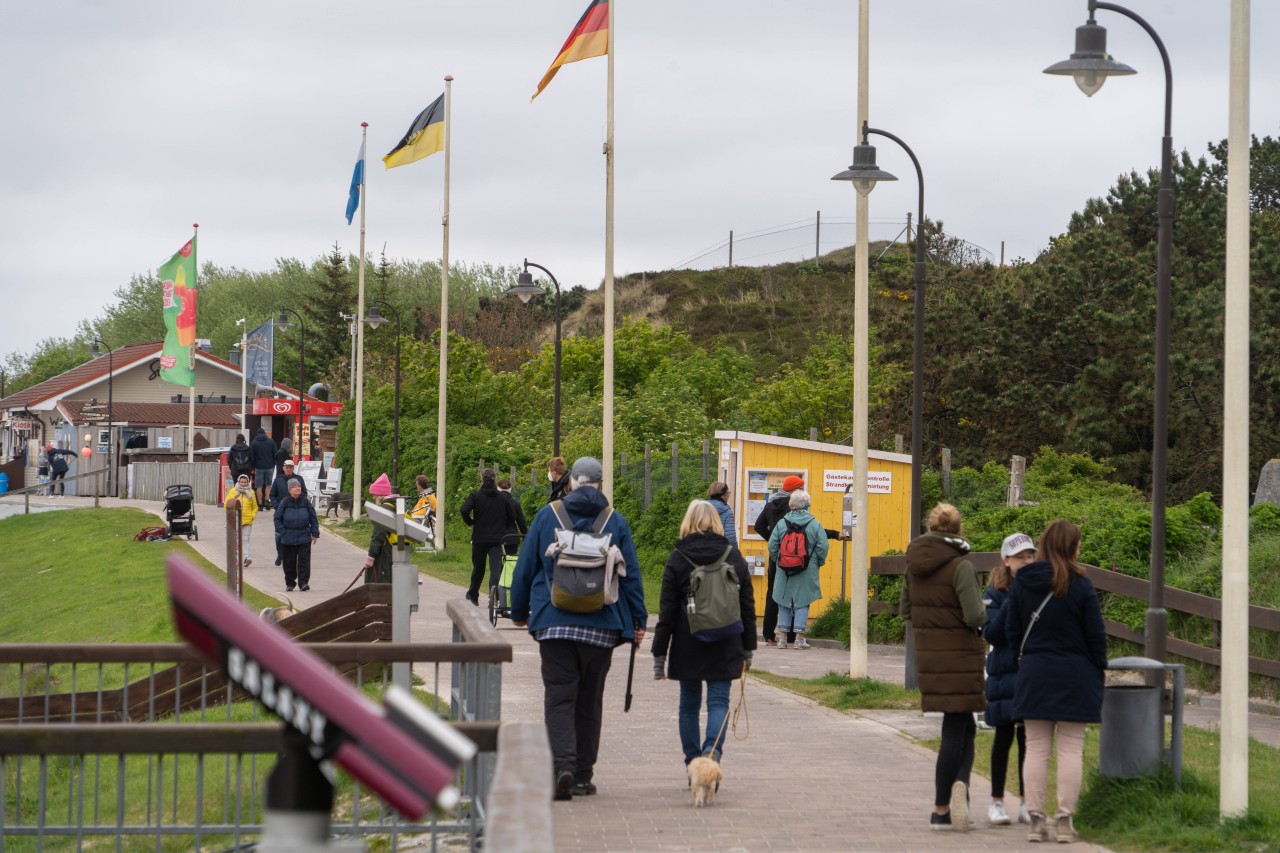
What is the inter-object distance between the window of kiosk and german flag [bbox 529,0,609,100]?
281 inches

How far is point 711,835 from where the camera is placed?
8266mm

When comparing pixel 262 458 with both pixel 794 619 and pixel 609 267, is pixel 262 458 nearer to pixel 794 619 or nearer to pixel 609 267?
pixel 609 267

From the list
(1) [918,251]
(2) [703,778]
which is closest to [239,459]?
(1) [918,251]

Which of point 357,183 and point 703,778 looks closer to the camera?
point 703,778

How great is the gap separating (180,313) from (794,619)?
30555 mm

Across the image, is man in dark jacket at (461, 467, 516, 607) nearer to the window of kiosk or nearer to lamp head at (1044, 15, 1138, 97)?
the window of kiosk

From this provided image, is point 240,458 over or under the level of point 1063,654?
over

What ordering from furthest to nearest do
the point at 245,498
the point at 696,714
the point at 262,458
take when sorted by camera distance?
the point at 262,458, the point at 245,498, the point at 696,714

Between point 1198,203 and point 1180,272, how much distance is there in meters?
5.21

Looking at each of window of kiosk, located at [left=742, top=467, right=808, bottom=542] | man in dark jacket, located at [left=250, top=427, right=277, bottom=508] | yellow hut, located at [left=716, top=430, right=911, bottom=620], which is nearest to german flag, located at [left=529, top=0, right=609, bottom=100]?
yellow hut, located at [left=716, top=430, right=911, bottom=620]

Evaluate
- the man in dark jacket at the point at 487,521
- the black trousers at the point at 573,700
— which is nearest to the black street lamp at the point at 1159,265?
the black trousers at the point at 573,700

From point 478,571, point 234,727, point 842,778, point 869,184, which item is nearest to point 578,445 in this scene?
point 478,571

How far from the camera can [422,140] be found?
33.8 meters

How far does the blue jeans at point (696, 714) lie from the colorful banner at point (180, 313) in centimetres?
3901
